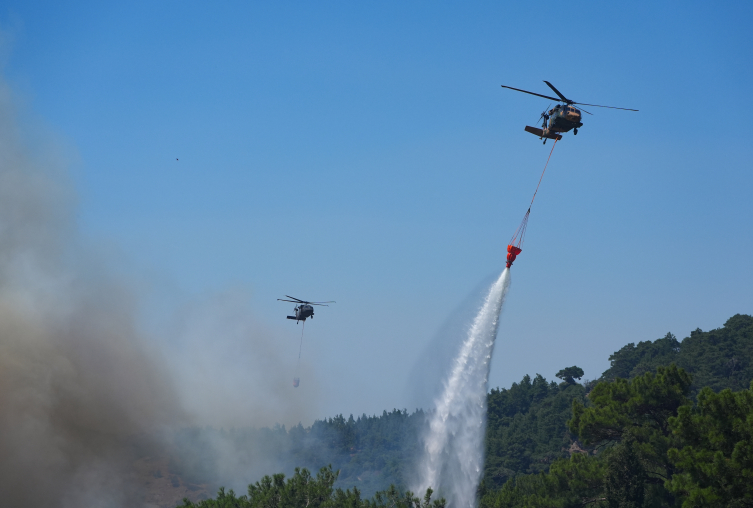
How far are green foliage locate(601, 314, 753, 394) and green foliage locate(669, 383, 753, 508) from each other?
9589 cm

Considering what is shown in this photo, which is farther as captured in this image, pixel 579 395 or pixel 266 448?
pixel 579 395

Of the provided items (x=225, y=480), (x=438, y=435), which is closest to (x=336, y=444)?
(x=225, y=480)

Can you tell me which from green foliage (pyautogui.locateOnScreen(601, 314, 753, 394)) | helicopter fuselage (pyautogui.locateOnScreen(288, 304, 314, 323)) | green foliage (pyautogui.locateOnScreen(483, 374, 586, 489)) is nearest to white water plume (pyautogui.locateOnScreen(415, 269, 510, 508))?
helicopter fuselage (pyautogui.locateOnScreen(288, 304, 314, 323))

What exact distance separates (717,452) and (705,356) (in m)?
118

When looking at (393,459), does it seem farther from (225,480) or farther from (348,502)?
(348,502)

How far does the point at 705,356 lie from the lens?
15088cm

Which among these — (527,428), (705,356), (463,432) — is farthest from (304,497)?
(705,356)

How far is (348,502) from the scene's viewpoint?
51719 millimetres

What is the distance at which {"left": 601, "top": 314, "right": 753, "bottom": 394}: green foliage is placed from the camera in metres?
142

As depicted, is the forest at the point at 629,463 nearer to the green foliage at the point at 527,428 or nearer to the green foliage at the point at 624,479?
the green foliage at the point at 624,479

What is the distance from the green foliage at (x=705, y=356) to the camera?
466 feet

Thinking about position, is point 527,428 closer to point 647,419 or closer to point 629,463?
Answer: point 647,419

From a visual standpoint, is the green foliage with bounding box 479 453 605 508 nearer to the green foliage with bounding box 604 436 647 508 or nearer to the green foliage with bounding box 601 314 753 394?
the green foliage with bounding box 604 436 647 508

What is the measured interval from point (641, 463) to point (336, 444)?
11358 cm
